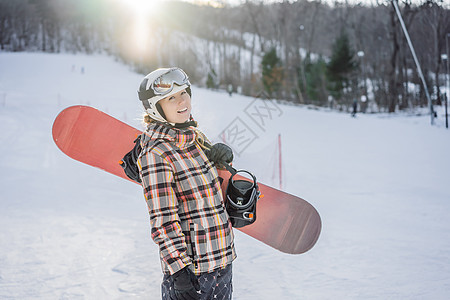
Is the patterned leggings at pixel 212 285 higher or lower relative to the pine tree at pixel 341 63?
lower

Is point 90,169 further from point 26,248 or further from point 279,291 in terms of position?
point 279,291

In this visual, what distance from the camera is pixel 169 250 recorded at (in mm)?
1376

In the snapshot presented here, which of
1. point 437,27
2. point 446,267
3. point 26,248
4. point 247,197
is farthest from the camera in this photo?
point 437,27

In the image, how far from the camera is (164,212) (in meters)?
1.40

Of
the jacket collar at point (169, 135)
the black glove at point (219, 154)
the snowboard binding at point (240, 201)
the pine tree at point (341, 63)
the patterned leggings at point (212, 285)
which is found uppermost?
the pine tree at point (341, 63)

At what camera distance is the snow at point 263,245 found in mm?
3000

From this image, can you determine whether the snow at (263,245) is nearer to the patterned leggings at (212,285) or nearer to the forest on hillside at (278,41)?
the patterned leggings at (212,285)

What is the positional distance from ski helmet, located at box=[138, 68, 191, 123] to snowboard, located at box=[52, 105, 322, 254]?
2.97 feet

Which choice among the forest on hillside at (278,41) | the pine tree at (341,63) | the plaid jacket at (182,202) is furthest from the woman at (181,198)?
the pine tree at (341,63)

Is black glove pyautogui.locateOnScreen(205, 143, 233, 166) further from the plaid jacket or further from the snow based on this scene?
the snow

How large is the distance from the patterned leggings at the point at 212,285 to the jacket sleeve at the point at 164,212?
0.16 metres

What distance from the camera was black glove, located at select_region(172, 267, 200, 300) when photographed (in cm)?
139

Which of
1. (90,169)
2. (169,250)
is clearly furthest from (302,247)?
(90,169)

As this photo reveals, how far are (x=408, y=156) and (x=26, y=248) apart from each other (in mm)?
8845
